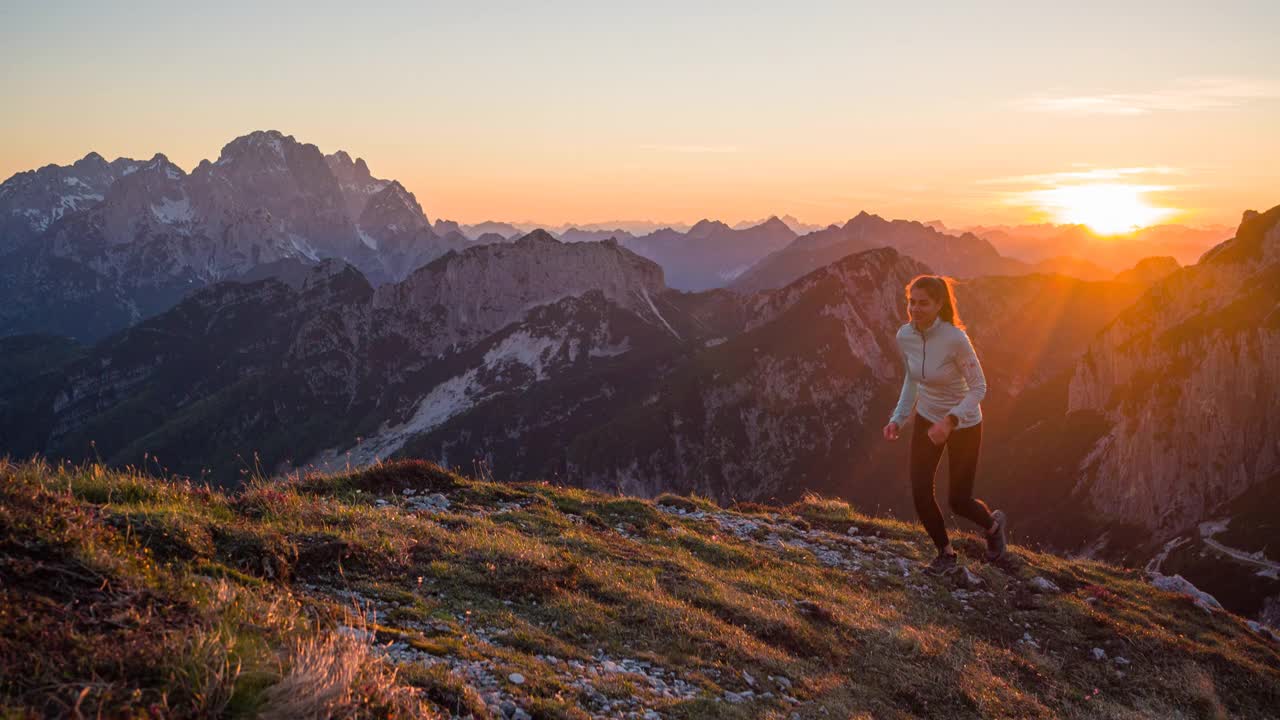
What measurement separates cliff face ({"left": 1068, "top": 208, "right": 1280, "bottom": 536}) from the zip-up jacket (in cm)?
13117

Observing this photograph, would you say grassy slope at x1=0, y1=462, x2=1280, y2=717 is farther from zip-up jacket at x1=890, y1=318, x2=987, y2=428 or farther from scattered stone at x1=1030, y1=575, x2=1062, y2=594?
zip-up jacket at x1=890, y1=318, x2=987, y2=428

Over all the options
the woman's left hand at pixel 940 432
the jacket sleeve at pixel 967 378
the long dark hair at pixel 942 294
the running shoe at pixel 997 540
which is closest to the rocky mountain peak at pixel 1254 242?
the running shoe at pixel 997 540

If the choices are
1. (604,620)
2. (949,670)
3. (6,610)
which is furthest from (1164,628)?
(6,610)

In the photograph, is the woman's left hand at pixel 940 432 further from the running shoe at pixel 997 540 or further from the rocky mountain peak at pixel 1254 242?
the rocky mountain peak at pixel 1254 242

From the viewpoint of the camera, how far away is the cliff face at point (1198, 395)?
361 ft

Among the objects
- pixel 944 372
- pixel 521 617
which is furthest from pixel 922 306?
pixel 521 617

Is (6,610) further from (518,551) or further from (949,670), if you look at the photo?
(949,670)

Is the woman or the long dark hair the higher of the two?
the long dark hair

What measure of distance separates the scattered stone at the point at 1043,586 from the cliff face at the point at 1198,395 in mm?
126373

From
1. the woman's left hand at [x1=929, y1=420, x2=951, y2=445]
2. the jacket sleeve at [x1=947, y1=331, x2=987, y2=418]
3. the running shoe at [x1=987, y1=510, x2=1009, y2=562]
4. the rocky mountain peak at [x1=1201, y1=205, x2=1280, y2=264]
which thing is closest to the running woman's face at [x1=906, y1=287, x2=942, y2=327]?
the jacket sleeve at [x1=947, y1=331, x2=987, y2=418]

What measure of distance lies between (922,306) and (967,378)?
4.98ft

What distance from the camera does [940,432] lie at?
37.3ft

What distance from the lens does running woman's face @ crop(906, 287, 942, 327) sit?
1180 cm

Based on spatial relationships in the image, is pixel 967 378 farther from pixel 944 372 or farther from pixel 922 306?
pixel 922 306
